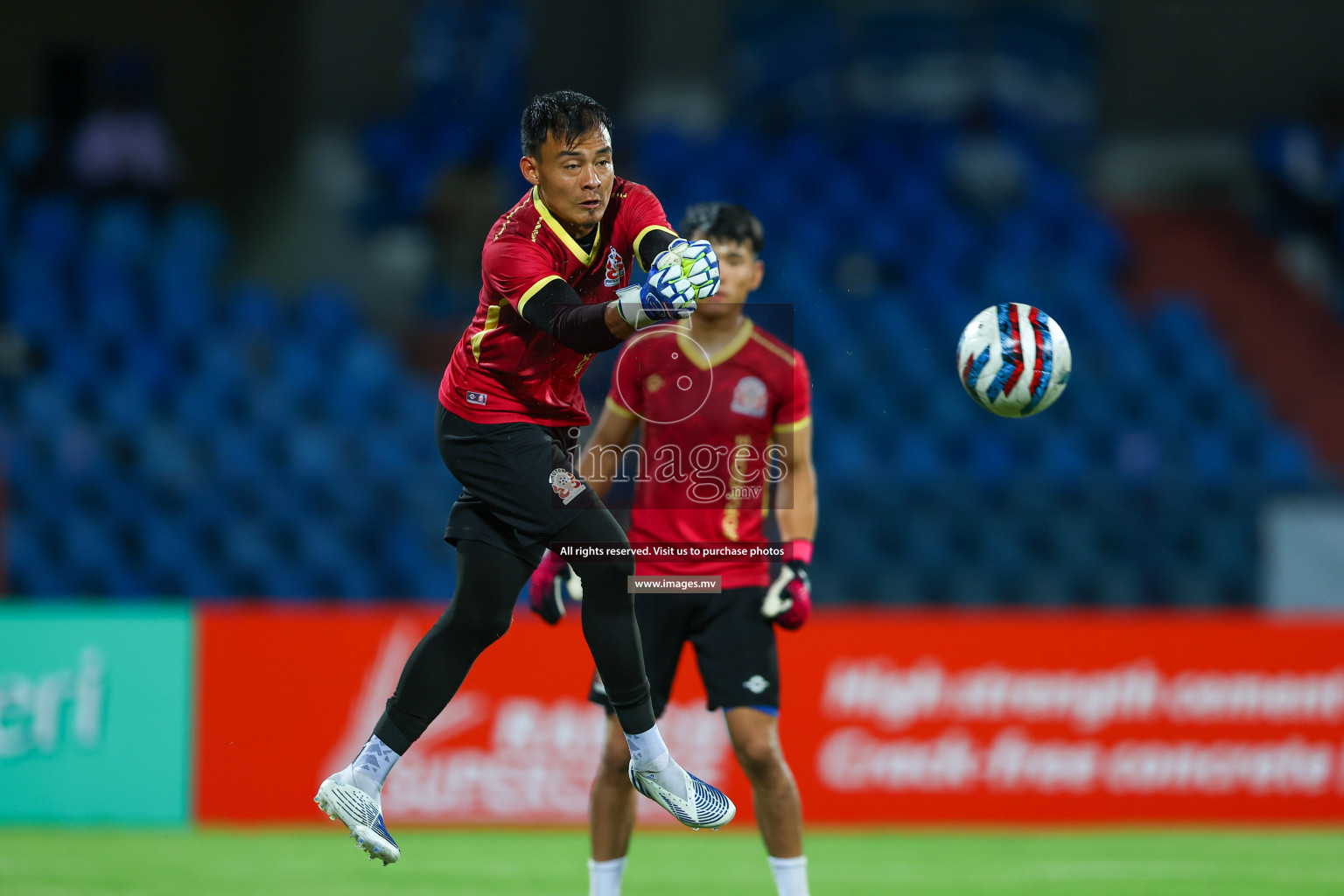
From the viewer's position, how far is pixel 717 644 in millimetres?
5293

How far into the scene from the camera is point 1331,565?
9578 mm

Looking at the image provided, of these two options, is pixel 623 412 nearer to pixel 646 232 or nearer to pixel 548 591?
pixel 548 591

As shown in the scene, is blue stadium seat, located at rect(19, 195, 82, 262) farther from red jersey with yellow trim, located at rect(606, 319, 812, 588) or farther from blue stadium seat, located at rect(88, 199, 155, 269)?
red jersey with yellow trim, located at rect(606, 319, 812, 588)

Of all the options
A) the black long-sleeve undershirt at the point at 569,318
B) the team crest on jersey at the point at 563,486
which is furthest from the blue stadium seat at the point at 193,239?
the black long-sleeve undershirt at the point at 569,318

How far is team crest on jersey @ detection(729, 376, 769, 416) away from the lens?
215 inches

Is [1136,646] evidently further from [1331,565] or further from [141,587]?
[141,587]

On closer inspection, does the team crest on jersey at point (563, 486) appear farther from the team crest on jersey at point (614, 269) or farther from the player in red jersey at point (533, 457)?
the team crest on jersey at point (614, 269)

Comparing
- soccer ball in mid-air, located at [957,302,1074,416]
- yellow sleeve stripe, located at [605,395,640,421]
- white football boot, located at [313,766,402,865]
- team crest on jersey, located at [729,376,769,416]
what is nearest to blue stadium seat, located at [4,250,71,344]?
yellow sleeve stripe, located at [605,395,640,421]

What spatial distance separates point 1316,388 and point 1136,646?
202 inches

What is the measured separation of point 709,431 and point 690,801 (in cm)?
141

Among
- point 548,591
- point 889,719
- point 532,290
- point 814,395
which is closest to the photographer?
point 532,290

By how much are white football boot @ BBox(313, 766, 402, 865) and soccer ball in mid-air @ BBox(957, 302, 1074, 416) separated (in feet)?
7.20

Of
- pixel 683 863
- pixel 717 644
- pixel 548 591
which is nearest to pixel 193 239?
pixel 683 863

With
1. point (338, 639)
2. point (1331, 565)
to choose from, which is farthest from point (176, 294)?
A: point (1331, 565)
